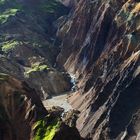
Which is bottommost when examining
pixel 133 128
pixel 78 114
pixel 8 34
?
pixel 8 34

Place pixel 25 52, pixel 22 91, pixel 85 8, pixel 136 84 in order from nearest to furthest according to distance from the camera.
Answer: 1. pixel 22 91
2. pixel 136 84
3. pixel 25 52
4. pixel 85 8

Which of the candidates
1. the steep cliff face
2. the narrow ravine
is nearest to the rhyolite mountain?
the steep cliff face

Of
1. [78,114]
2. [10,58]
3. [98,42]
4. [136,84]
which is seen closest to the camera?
[136,84]

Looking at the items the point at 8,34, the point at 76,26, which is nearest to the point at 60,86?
the point at 76,26

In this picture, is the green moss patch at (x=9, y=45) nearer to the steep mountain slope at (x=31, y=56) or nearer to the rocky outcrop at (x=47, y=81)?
the steep mountain slope at (x=31, y=56)

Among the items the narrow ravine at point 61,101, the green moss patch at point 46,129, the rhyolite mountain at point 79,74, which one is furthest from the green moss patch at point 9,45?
the green moss patch at point 46,129

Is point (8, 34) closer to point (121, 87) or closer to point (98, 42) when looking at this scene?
point (98, 42)

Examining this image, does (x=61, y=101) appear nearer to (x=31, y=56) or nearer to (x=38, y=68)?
(x=38, y=68)

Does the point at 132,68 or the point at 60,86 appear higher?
the point at 132,68
